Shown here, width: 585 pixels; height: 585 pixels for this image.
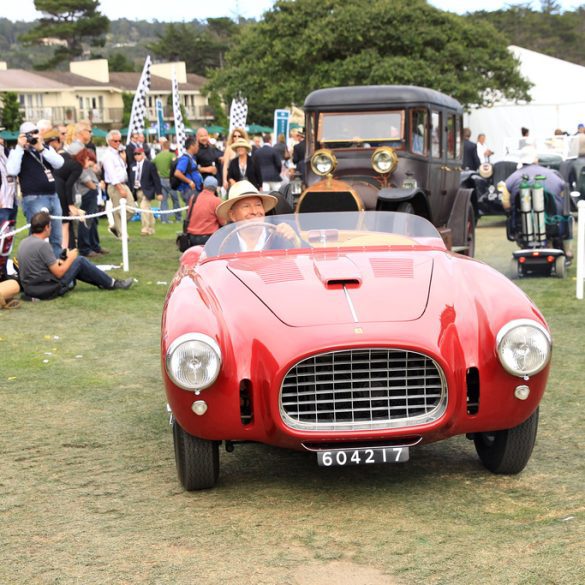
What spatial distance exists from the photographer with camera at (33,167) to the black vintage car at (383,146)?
3.08m

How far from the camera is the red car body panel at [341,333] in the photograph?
479 centimetres

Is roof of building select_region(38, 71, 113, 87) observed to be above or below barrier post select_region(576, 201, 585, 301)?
above

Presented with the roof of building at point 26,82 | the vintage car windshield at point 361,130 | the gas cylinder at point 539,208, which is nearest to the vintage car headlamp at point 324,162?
the vintage car windshield at point 361,130

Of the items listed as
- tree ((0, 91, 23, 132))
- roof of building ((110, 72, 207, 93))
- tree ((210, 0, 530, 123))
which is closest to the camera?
tree ((210, 0, 530, 123))

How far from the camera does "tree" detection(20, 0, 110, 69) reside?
115312 mm

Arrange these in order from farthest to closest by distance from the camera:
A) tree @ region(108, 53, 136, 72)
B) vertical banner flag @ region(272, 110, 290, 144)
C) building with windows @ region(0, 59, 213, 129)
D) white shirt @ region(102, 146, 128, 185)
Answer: tree @ region(108, 53, 136, 72), building with windows @ region(0, 59, 213, 129), vertical banner flag @ region(272, 110, 290, 144), white shirt @ region(102, 146, 128, 185)

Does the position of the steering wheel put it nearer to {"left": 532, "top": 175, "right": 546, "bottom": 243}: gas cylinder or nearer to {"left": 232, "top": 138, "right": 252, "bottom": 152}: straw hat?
{"left": 532, "top": 175, "right": 546, "bottom": 243}: gas cylinder

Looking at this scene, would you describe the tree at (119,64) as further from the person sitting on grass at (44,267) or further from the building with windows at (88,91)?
the person sitting on grass at (44,267)

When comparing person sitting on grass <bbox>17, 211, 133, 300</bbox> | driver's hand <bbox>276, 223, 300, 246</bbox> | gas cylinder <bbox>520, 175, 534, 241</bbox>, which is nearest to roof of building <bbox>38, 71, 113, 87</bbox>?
gas cylinder <bbox>520, 175, 534, 241</bbox>

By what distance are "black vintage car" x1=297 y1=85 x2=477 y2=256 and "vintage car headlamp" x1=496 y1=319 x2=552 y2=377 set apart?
7426 millimetres

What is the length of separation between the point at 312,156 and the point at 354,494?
814 cm

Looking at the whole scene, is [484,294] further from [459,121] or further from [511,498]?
[459,121]

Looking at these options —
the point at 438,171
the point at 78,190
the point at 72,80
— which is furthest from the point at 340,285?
the point at 72,80

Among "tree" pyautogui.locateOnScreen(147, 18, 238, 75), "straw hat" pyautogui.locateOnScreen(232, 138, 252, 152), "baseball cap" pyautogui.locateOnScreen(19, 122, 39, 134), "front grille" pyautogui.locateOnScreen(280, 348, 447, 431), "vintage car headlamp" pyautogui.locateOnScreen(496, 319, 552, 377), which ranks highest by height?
"tree" pyautogui.locateOnScreen(147, 18, 238, 75)
